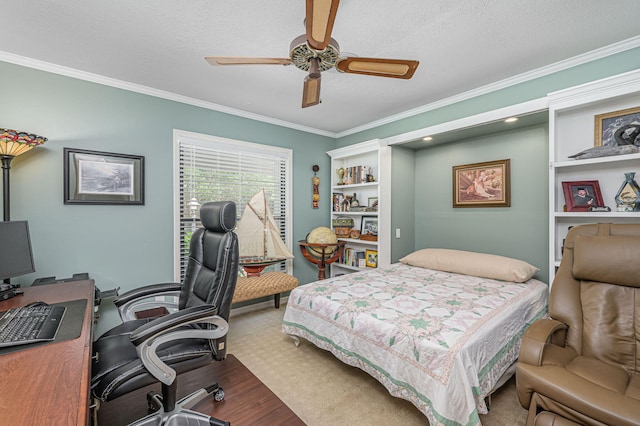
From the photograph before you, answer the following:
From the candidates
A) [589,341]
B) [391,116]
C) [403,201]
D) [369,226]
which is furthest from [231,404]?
[391,116]

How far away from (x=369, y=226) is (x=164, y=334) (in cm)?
296

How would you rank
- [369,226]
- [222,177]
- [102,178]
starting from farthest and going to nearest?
1. [369,226]
2. [222,177]
3. [102,178]

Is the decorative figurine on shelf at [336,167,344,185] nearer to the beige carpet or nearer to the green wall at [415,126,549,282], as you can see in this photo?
the green wall at [415,126,549,282]

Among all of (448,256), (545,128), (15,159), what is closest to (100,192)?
(15,159)

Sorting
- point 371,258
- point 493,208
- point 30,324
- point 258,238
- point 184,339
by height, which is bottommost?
point 184,339

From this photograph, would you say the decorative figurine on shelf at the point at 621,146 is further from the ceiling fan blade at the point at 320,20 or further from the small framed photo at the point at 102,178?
the small framed photo at the point at 102,178

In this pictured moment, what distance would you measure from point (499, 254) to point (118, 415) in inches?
143

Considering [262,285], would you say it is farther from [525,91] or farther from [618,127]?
[618,127]

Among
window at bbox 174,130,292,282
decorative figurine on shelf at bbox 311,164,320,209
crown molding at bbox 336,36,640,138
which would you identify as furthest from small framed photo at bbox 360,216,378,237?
crown molding at bbox 336,36,640,138

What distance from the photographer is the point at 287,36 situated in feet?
6.45

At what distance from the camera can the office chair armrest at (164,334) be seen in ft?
4.06

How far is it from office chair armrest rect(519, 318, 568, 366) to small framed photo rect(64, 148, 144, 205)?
3245 mm

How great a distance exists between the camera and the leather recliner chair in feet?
3.94

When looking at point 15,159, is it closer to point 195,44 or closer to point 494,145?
point 195,44
